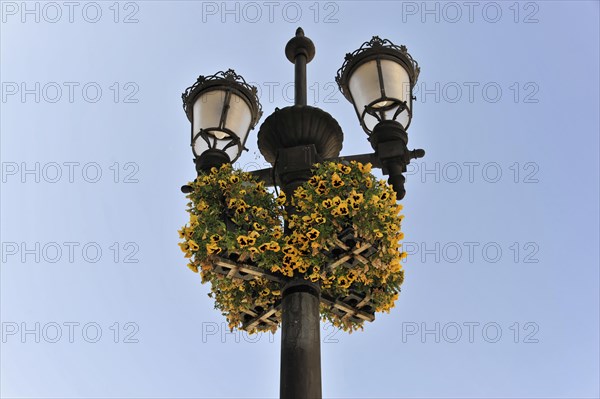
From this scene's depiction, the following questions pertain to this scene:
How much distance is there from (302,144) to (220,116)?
839 millimetres

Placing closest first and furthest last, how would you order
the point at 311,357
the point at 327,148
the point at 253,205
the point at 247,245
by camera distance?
1. the point at 311,357
2. the point at 247,245
3. the point at 253,205
4. the point at 327,148

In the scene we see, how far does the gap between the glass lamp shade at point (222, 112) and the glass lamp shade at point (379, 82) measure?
34.7 inches

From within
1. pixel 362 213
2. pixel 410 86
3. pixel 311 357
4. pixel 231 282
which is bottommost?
pixel 311 357

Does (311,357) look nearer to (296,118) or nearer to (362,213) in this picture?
(362,213)

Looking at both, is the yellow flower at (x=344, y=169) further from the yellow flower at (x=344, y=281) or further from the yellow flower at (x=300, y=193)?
the yellow flower at (x=344, y=281)

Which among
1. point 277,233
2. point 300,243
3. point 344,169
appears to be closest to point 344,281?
point 300,243

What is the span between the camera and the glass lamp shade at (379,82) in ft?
21.1

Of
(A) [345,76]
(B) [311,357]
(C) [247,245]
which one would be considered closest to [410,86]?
(A) [345,76]

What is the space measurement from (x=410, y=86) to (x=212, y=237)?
7.28 ft

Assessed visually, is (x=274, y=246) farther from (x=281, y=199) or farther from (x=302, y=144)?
(x=302, y=144)

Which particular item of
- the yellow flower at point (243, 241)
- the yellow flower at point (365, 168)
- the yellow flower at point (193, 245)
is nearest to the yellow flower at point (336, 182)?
the yellow flower at point (365, 168)

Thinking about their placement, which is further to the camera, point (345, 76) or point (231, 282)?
point (345, 76)

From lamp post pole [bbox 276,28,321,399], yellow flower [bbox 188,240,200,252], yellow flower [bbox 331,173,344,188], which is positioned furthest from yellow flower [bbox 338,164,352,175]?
yellow flower [bbox 188,240,200,252]

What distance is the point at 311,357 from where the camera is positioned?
5234 millimetres
